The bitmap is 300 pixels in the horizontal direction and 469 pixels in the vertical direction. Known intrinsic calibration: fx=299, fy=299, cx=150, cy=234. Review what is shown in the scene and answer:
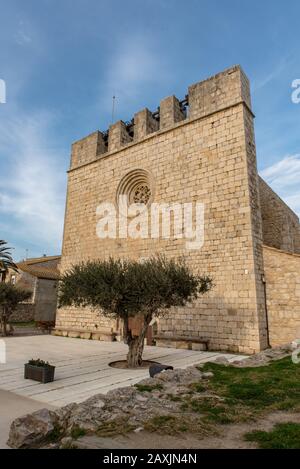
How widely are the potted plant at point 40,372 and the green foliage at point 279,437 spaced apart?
166 inches

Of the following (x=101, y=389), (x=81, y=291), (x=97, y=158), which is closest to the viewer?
(x=101, y=389)

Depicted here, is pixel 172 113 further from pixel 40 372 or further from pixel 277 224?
pixel 40 372

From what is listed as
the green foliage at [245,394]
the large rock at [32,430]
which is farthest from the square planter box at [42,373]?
the large rock at [32,430]

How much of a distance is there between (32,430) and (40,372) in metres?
3.30

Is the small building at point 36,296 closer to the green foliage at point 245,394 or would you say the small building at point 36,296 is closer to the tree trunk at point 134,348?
the tree trunk at point 134,348

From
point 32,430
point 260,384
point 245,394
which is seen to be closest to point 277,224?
point 260,384

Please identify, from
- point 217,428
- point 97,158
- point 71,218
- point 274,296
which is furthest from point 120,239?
point 217,428

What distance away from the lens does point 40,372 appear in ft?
19.5

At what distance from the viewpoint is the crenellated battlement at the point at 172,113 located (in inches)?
458

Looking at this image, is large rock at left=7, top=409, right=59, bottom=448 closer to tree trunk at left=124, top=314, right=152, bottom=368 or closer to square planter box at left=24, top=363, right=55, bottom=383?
square planter box at left=24, top=363, right=55, bottom=383

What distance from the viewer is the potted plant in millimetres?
5879
